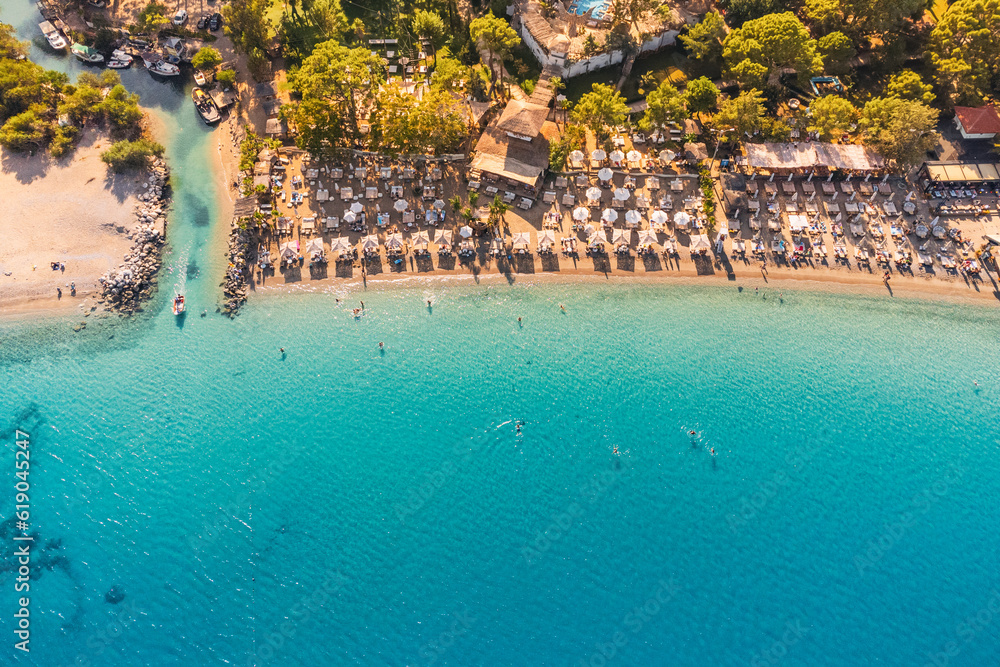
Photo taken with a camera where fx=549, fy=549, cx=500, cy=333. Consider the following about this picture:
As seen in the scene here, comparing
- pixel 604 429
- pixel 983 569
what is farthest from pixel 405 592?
pixel 983 569

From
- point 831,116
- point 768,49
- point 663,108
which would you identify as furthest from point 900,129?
point 663,108

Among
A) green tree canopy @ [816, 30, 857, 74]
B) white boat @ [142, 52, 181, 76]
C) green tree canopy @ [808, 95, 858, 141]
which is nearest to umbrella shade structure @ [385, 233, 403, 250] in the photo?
white boat @ [142, 52, 181, 76]

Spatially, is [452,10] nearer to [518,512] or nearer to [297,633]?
[518,512]

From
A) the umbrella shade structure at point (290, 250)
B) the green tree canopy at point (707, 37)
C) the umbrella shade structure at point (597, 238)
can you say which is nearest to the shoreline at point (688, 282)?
the umbrella shade structure at point (290, 250)

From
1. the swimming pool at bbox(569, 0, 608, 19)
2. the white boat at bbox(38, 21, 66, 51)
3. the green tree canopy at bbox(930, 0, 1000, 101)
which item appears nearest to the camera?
the green tree canopy at bbox(930, 0, 1000, 101)

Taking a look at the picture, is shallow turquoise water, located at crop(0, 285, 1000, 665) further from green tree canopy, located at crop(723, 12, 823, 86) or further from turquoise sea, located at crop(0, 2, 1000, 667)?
green tree canopy, located at crop(723, 12, 823, 86)

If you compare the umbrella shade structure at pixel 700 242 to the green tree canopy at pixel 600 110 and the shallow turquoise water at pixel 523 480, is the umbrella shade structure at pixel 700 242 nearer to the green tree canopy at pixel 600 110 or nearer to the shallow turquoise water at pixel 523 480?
the shallow turquoise water at pixel 523 480
